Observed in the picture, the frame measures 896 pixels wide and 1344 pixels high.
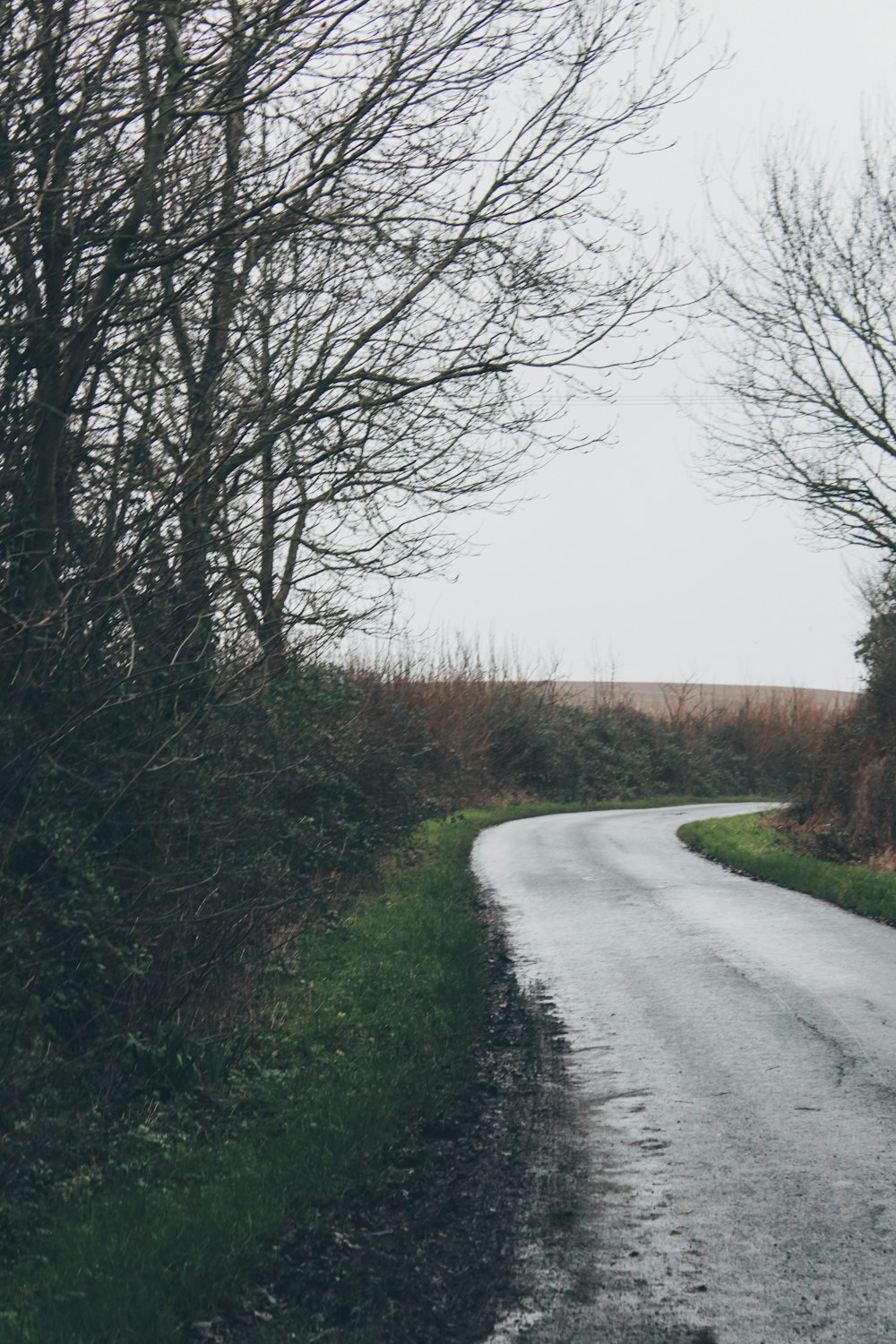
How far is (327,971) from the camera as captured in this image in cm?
1052

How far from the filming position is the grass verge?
15.3ft

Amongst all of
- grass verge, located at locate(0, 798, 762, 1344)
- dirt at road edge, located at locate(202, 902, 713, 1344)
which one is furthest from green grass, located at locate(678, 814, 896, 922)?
dirt at road edge, located at locate(202, 902, 713, 1344)

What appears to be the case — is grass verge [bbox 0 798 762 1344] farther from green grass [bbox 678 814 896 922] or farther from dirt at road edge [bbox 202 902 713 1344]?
green grass [bbox 678 814 896 922]

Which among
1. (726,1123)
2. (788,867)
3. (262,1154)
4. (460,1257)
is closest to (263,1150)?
(262,1154)

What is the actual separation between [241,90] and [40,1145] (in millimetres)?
6685

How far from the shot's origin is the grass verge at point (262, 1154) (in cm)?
468

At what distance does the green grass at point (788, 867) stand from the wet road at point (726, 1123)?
2.44ft

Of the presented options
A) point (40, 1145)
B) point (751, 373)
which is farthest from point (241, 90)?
point (751, 373)

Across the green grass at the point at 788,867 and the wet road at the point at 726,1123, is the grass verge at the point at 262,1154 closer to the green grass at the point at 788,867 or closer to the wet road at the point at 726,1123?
the wet road at the point at 726,1123

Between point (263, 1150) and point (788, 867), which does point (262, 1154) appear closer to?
point (263, 1150)

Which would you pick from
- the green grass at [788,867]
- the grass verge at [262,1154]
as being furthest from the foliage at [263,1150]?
the green grass at [788,867]

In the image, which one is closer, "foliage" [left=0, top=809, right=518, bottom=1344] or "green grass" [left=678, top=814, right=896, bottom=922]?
"foliage" [left=0, top=809, right=518, bottom=1344]

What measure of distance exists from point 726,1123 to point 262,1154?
2.47 meters

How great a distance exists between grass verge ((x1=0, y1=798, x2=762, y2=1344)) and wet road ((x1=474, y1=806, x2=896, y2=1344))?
1001mm
